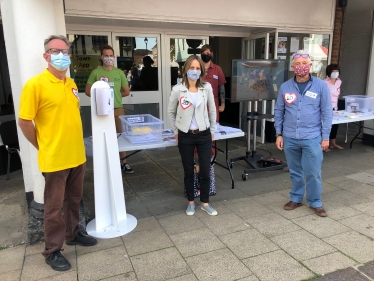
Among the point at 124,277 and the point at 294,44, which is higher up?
the point at 294,44

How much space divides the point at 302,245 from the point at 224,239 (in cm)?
74

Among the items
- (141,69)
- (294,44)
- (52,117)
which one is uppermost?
(294,44)

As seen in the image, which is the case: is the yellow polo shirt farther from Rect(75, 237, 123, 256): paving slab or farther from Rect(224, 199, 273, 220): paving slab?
Rect(224, 199, 273, 220): paving slab

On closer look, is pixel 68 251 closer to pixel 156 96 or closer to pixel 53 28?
pixel 53 28

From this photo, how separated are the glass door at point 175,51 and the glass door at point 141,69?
0.17 metres

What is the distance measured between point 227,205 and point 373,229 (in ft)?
5.16

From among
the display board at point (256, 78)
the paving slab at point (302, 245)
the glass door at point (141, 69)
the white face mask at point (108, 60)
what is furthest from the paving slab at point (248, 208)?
the glass door at point (141, 69)

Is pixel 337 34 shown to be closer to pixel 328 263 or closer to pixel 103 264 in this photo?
pixel 328 263

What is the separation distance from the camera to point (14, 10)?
2.72m

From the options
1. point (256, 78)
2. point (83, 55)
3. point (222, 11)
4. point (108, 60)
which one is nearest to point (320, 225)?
point (256, 78)

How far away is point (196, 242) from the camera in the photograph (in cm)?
302

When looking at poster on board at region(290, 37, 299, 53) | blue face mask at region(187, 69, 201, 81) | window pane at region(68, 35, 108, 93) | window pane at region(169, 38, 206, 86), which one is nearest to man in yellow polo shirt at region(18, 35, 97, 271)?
blue face mask at region(187, 69, 201, 81)

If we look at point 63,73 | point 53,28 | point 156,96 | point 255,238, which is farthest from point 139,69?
point 255,238

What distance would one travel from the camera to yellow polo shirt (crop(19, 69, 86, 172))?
91.5 inches
